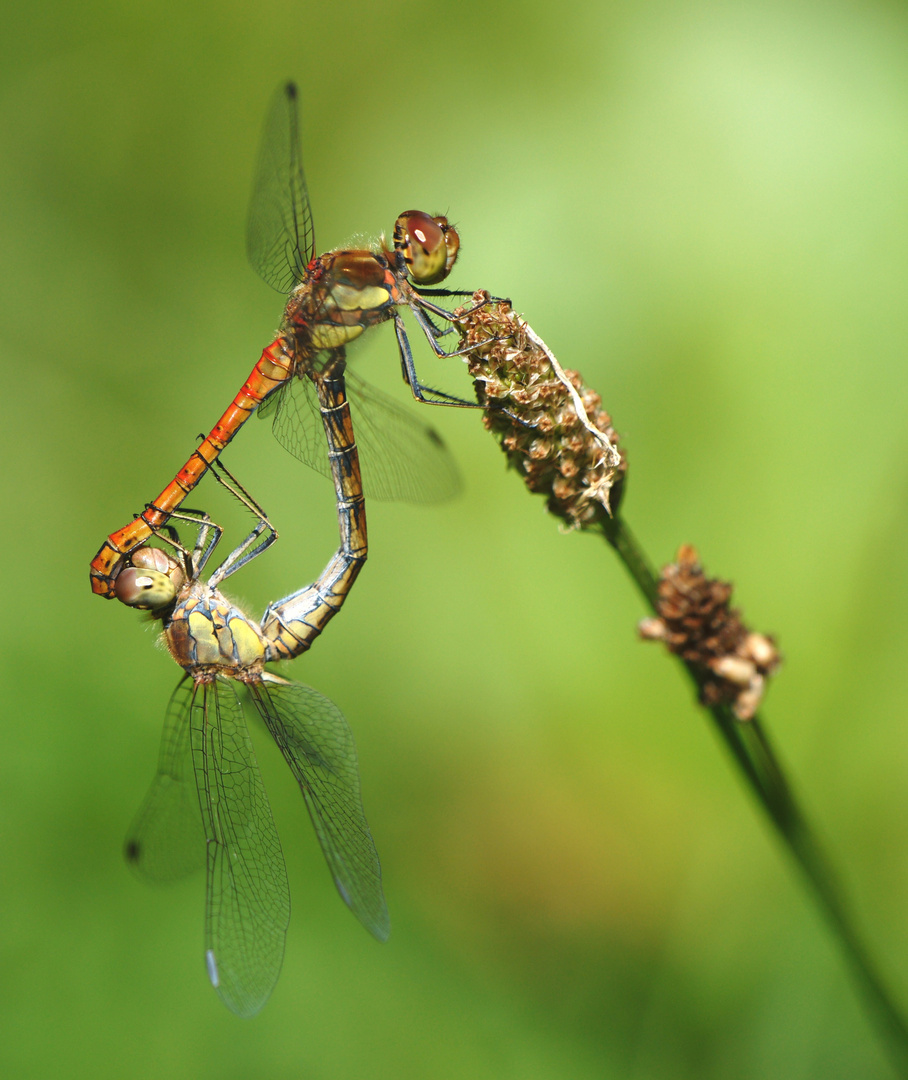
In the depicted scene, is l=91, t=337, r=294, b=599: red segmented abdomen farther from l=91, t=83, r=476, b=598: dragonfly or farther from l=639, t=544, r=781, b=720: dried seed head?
l=639, t=544, r=781, b=720: dried seed head

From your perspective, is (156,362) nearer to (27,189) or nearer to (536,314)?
(27,189)

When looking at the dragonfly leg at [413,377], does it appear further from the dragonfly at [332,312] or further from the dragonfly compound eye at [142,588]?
the dragonfly compound eye at [142,588]

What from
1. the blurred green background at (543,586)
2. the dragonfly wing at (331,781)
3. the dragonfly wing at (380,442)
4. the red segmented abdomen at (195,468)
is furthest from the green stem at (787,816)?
the red segmented abdomen at (195,468)

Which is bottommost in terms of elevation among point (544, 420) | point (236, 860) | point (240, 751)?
point (236, 860)

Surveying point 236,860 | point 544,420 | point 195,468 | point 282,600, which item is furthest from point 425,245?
point 236,860

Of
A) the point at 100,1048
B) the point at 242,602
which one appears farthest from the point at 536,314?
the point at 100,1048

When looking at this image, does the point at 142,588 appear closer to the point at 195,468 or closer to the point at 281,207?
the point at 195,468
